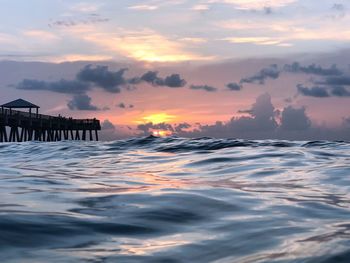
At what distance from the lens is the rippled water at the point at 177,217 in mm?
2873

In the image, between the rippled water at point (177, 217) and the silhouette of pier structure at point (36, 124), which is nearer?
the rippled water at point (177, 217)

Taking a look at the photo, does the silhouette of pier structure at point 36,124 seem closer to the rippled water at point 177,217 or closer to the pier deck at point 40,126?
the pier deck at point 40,126

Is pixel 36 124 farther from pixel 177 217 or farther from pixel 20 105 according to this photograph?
pixel 177 217

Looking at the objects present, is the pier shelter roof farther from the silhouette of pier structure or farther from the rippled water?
the rippled water

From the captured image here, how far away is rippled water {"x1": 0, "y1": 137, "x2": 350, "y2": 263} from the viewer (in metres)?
2.87

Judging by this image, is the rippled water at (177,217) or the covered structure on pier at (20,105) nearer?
the rippled water at (177,217)

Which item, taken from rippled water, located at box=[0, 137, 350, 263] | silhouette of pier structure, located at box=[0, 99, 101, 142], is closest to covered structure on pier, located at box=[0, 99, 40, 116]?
silhouette of pier structure, located at box=[0, 99, 101, 142]

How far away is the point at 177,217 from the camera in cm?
400

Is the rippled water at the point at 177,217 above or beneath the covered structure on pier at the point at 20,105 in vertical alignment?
beneath

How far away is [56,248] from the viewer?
297 centimetres

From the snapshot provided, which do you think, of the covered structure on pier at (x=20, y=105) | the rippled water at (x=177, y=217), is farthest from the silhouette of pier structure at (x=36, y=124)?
the rippled water at (x=177, y=217)

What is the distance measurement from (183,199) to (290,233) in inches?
66.3

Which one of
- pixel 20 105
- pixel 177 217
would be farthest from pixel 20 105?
pixel 177 217

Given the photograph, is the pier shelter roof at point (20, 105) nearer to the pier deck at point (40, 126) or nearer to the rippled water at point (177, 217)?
the pier deck at point (40, 126)
